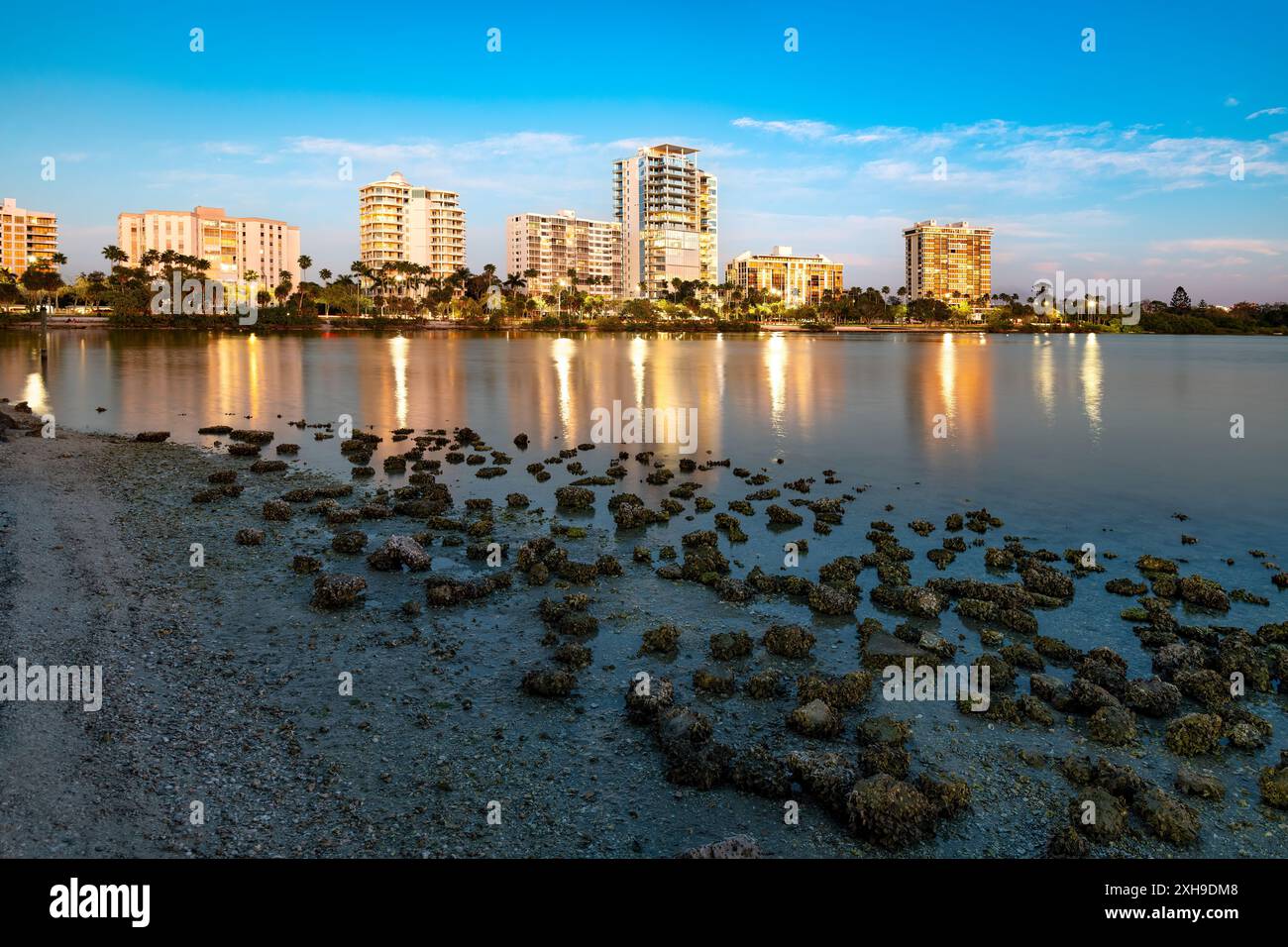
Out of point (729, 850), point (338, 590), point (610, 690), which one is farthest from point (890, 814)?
point (338, 590)

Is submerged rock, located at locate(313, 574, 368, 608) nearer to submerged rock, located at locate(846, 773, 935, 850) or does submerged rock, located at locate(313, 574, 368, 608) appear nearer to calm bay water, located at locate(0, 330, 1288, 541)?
submerged rock, located at locate(846, 773, 935, 850)

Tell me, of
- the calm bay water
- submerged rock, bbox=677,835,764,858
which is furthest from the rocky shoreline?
the calm bay water

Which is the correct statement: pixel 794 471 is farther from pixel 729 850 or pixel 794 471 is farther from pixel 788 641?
pixel 729 850

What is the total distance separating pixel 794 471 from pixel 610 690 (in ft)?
75.8

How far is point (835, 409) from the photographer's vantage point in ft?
196

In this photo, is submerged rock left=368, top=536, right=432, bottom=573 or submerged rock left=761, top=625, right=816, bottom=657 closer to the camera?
submerged rock left=761, top=625, right=816, bottom=657

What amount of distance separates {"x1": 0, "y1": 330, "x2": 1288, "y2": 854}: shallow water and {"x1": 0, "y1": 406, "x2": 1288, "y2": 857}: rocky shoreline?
124 mm

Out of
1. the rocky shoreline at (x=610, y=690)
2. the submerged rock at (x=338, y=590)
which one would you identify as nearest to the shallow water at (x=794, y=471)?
the rocky shoreline at (x=610, y=690)

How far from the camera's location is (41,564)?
59.8 ft

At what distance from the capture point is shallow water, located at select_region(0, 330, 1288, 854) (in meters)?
12.6

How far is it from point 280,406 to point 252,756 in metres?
47.4

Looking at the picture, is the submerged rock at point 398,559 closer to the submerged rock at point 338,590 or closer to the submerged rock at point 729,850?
the submerged rock at point 338,590
